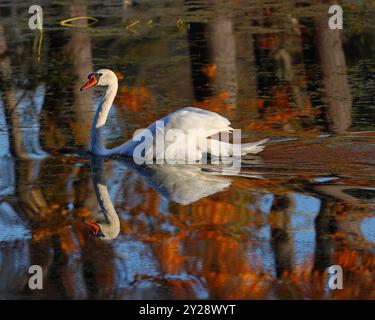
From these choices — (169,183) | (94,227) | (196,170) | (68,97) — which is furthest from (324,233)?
(68,97)

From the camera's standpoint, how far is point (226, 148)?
36.7ft

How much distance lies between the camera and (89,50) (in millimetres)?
17609

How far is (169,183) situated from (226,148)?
102cm

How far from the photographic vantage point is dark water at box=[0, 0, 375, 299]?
26.6 ft

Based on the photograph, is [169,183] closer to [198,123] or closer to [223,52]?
[198,123]

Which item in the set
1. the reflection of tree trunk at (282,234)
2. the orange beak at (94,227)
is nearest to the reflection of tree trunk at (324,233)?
the reflection of tree trunk at (282,234)

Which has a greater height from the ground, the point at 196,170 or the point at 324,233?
the point at 196,170

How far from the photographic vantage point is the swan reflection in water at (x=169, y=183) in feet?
31.2

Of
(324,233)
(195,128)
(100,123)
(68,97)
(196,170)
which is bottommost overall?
(324,233)

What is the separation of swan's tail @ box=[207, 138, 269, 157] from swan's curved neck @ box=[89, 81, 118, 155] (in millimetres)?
1255

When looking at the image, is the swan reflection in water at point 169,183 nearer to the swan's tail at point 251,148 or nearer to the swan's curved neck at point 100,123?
the swan's tail at point 251,148

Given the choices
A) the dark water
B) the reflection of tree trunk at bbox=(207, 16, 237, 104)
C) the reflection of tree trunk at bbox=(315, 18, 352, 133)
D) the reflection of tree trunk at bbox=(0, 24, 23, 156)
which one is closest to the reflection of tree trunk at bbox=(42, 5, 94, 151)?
the dark water

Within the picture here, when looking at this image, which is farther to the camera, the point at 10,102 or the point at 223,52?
the point at 223,52
